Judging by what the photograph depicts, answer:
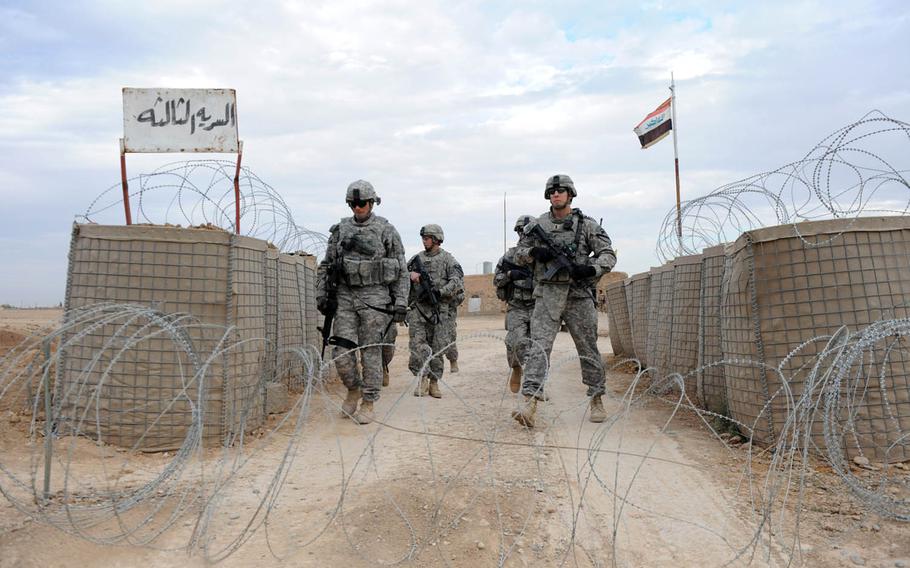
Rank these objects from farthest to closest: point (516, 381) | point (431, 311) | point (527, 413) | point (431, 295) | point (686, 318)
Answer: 1. point (431, 311)
2. point (431, 295)
3. point (516, 381)
4. point (686, 318)
5. point (527, 413)

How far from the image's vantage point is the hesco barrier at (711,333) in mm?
5223

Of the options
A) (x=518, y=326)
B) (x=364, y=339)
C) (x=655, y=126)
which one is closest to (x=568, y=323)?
(x=518, y=326)

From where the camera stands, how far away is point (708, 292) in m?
5.39

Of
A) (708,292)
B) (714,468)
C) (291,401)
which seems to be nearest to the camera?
(714,468)

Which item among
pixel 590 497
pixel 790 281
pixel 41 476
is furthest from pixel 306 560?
pixel 790 281

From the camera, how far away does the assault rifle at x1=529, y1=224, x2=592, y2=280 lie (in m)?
5.18

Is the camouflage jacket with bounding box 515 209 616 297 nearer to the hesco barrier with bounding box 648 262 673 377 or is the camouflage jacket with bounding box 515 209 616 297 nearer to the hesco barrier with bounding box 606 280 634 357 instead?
the hesco barrier with bounding box 648 262 673 377

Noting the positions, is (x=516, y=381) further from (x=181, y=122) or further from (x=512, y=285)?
(x=181, y=122)

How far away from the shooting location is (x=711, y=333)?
5.31 meters

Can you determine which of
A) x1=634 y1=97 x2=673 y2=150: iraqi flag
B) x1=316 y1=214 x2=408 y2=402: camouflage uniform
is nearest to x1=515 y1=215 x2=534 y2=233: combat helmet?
x1=316 y1=214 x2=408 y2=402: camouflage uniform

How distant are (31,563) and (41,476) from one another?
53.2 inches

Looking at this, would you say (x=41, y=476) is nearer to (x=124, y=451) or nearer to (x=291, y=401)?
(x=124, y=451)

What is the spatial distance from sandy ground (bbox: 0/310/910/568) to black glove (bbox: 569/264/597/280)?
1216mm

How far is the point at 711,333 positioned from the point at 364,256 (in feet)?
9.31
